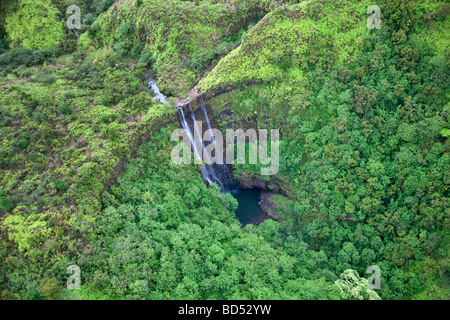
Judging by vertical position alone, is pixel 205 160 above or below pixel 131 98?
below

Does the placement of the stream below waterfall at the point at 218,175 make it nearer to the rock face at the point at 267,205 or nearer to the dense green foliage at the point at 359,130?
the rock face at the point at 267,205

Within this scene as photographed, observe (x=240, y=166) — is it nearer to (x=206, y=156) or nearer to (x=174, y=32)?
(x=206, y=156)

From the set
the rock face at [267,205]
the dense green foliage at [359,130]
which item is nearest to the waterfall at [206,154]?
the dense green foliage at [359,130]

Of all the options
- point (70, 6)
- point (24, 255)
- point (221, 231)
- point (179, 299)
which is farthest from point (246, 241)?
point (70, 6)

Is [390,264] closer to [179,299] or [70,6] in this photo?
[179,299]

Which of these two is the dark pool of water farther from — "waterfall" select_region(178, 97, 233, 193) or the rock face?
"waterfall" select_region(178, 97, 233, 193)

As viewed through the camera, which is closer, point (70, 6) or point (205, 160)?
point (205, 160)

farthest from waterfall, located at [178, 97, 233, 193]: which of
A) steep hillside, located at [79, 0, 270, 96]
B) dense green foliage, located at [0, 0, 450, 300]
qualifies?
steep hillside, located at [79, 0, 270, 96]
